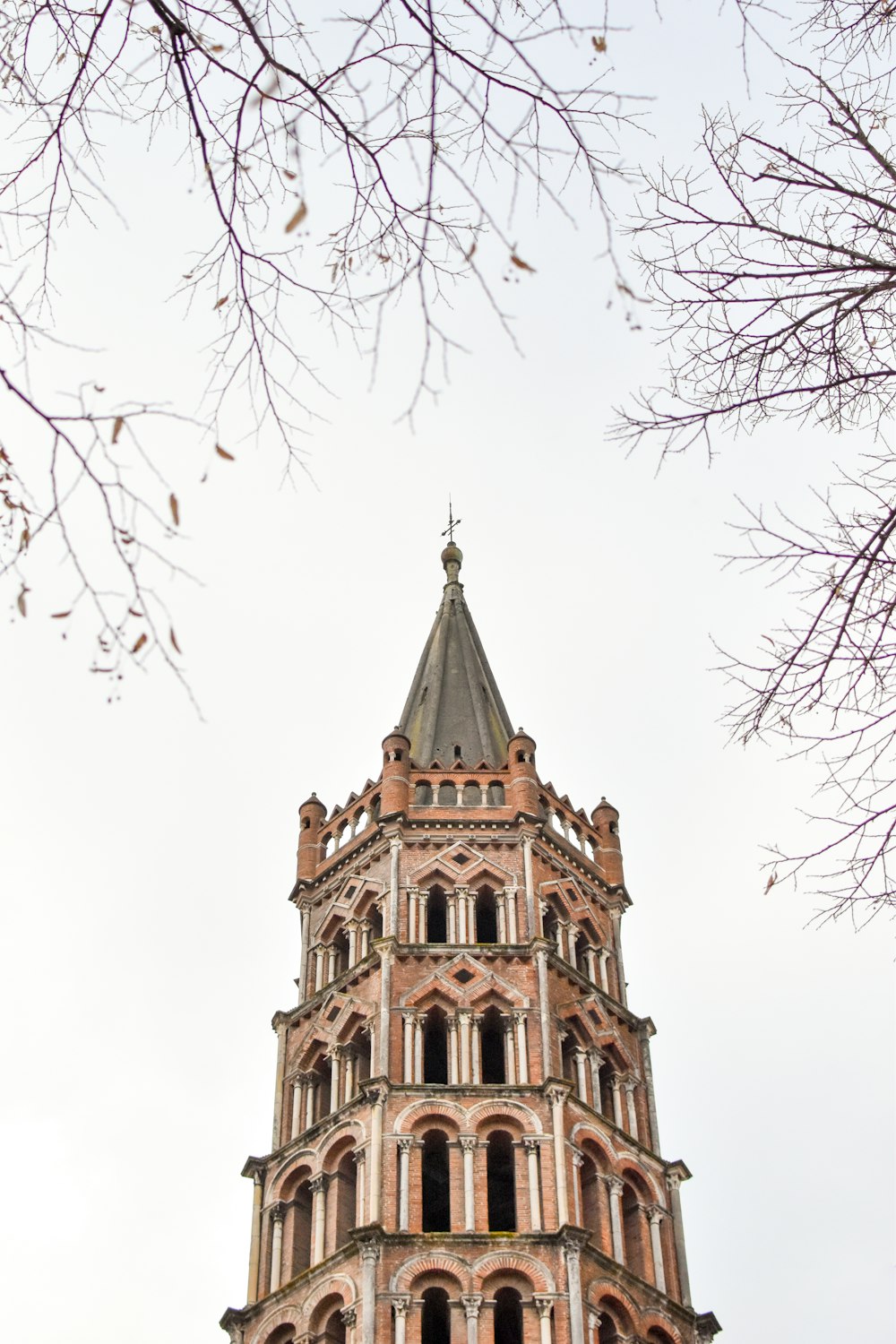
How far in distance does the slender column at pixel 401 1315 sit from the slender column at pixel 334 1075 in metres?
6.38

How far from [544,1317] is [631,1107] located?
887 centimetres

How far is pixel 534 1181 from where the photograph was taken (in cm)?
3769

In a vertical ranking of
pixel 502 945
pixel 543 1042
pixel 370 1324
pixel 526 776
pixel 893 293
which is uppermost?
pixel 526 776

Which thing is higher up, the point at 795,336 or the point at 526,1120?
the point at 526,1120

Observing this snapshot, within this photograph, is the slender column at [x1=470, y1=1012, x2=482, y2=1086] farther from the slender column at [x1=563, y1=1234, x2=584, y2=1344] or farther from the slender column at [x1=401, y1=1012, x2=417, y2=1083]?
the slender column at [x1=563, y1=1234, x2=584, y2=1344]

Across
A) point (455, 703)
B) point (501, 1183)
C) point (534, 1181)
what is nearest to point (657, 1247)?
point (501, 1183)

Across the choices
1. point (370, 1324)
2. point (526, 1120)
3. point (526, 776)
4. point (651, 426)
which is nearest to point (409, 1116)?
point (526, 1120)

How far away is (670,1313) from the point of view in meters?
38.1

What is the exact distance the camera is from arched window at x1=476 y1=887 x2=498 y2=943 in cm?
4609

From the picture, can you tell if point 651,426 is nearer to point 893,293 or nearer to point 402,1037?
point 893,293

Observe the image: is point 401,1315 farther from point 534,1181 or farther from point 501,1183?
point 501,1183

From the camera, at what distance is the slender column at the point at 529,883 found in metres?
44.9

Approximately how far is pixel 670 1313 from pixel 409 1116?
669cm

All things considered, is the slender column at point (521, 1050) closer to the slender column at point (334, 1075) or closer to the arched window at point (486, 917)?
the slender column at point (334, 1075)
